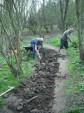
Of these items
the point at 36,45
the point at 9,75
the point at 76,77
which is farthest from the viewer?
the point at 36,45

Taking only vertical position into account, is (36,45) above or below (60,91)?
above

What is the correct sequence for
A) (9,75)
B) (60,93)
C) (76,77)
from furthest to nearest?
(9,75), (76,77), (60,93)

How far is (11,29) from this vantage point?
1155 cm

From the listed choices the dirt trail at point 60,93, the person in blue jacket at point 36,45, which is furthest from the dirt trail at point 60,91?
the person in blue jacket at point 36,45

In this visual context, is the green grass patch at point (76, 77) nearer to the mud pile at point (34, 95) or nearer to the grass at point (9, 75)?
the mud pile at point (34, 95)

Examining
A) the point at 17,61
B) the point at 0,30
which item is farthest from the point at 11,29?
the point at 17,61

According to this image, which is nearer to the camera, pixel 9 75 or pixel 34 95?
pixel 34 95

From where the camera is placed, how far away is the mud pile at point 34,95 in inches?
329

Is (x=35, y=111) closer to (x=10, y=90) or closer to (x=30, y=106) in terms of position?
(x=30, y=106)

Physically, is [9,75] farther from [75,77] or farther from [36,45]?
[36,45]

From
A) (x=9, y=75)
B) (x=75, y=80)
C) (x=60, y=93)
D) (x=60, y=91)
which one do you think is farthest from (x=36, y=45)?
(x=60, y=93)

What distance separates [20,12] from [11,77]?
2.61 meters

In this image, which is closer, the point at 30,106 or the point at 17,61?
the point at 30,106

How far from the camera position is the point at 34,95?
31.2 ft
